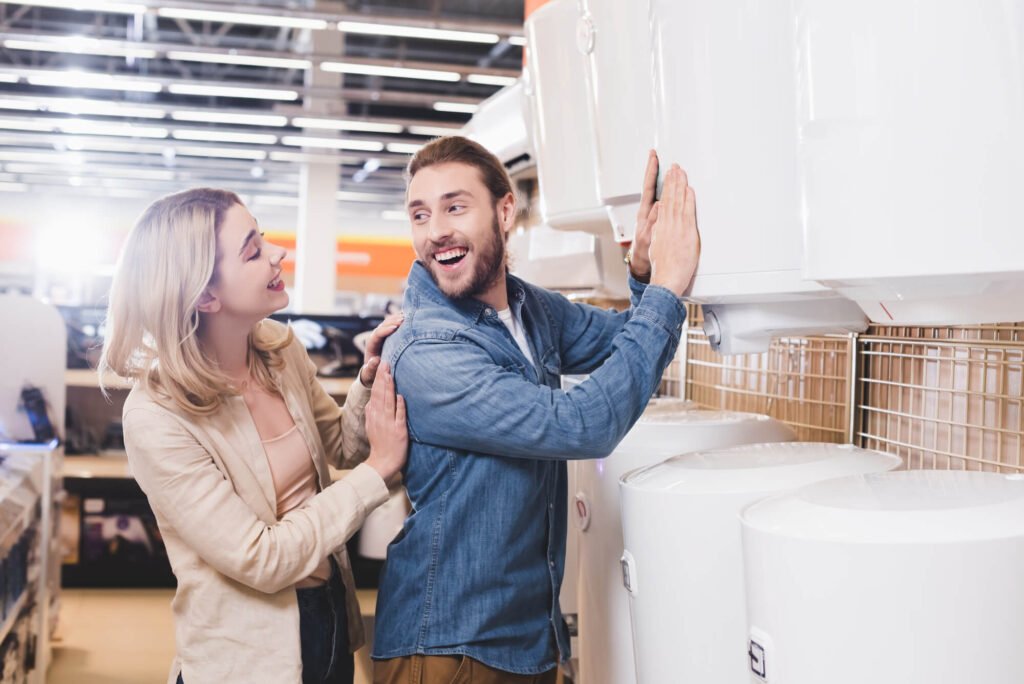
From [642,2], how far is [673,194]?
0.36 m

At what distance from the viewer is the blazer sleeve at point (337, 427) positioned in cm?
179

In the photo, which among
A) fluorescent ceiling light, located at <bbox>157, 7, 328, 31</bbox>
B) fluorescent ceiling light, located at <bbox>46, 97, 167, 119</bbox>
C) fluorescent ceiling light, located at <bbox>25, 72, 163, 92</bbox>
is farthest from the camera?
fluorescent ceiling light, located at <bbox>46, 97, 167, 119</bbox>

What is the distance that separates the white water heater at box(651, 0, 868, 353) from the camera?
110 cm

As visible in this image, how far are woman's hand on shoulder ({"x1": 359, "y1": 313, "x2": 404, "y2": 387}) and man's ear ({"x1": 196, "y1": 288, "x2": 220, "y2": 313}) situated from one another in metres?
0.25

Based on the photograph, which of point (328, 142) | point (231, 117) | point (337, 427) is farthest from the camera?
point (328, 142)

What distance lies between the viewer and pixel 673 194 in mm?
1238

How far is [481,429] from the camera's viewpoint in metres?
1.36

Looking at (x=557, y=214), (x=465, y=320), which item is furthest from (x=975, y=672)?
(x=557, y=214)

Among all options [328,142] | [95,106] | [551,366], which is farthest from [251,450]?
[328,142]

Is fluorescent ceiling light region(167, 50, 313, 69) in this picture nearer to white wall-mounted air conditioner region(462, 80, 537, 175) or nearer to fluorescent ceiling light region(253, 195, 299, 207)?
white wall-mounted air conditioner region(462, 80, 537, 175)

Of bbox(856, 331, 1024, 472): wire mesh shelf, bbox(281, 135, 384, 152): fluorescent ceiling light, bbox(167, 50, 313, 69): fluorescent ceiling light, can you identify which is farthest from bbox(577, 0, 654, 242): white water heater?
bbox(281, 135, 384, 152): fluorescent ceiling light

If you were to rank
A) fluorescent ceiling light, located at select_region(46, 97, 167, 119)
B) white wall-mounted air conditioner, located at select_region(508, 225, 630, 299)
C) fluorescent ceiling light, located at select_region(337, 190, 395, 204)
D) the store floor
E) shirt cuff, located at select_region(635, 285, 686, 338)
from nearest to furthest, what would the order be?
shirt cuff, located at select_region(635, 285, 686, 338) → white wall-mounted air conditioner, located at select_region(508, 225, 630, 299) → the store floor → fluorescent ceiling light, located at select_region(46, 97, 167, 119) → fluorescent ceiling light, located at select_region(337, 190, 395, 204)

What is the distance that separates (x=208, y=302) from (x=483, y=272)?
17.4 inches

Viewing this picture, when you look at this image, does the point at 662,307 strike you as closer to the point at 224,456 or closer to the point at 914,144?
the point at 914,144
